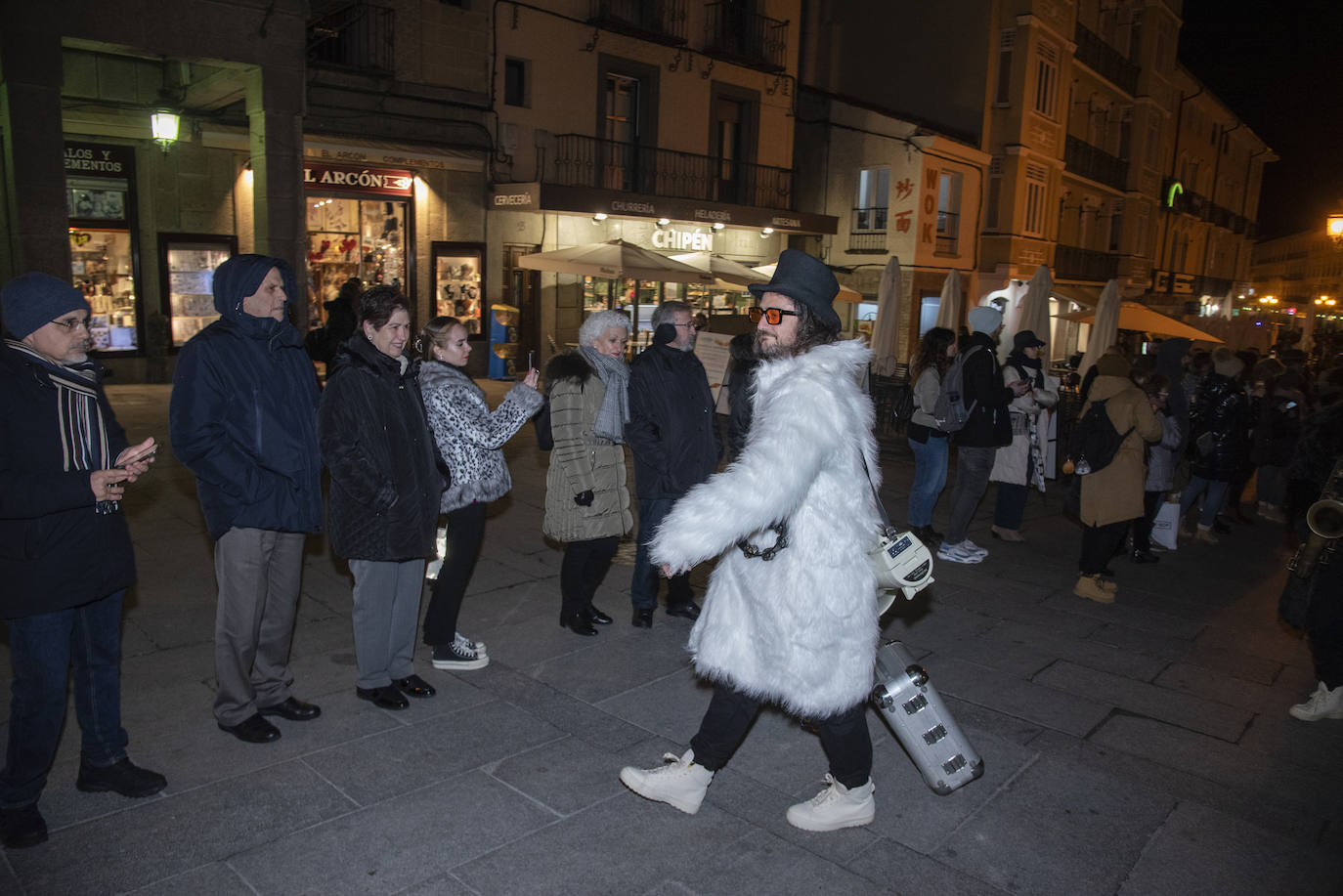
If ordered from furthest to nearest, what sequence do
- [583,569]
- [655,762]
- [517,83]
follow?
[517,83] → [583,569] → [655,762]

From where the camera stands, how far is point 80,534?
124 inches

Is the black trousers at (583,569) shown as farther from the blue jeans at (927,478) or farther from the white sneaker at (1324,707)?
the white sneaker at (1324,707)

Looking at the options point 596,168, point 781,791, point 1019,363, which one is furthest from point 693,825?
point 596,168

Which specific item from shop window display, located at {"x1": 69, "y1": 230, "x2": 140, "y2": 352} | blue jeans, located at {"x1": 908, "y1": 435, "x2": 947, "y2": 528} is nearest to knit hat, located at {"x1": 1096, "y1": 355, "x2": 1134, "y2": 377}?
blue jeans, located at {"x1": 908, "y1": 435, "x2": 947, "y2": 528}

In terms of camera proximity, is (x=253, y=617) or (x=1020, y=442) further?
(x=1020, y=442)

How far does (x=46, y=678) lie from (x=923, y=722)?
A: 320cm

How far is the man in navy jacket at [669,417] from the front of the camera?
205 inches

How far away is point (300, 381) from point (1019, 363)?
6.04 m

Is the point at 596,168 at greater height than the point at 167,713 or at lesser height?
greater

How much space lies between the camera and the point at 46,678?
312 centimetres

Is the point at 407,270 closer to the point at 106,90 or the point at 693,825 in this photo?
the point at 106,90

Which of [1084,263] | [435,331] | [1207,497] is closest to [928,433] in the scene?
[1207,497]

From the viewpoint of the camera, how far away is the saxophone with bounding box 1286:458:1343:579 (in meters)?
4.36

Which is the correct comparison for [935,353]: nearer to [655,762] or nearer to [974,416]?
[974,416]
